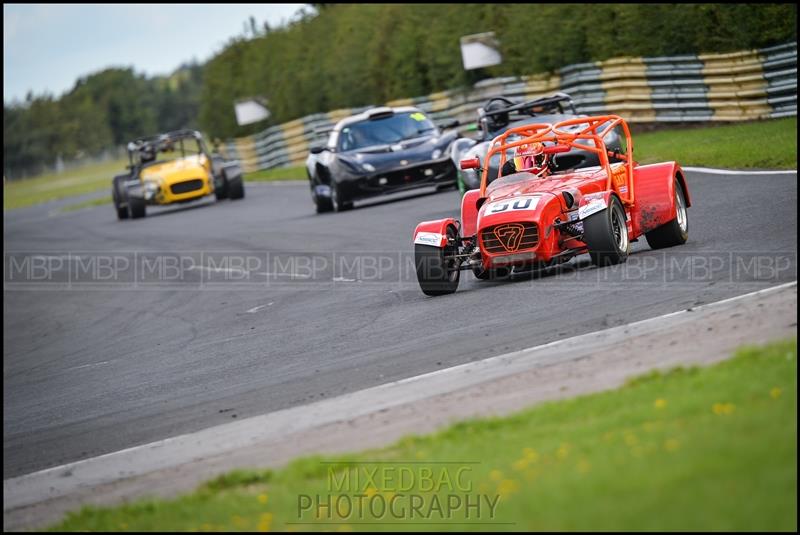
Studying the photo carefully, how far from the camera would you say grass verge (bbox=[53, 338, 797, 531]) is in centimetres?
481

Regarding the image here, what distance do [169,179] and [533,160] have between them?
63.4 ft

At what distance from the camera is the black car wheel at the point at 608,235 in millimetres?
11234

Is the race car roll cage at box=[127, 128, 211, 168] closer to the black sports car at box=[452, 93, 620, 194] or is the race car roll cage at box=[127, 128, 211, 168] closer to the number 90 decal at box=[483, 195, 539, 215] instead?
the black sports car at box=[452, 93, 620, 194]

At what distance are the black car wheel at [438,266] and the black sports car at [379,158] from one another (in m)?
9.93

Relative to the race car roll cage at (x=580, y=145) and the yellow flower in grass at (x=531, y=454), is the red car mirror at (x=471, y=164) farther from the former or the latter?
the yellow flower in grass at (x=531, y=454)

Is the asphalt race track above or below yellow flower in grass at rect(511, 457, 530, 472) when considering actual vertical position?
below

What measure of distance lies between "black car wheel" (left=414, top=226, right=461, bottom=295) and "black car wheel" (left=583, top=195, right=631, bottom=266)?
4.12ft

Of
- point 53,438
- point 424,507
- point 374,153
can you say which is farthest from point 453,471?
point 374,153

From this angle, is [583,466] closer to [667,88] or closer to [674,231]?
[674,231]

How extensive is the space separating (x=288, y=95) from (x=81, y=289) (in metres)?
27.8

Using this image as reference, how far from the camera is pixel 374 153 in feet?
74.0

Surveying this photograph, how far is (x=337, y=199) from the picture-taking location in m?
22.9

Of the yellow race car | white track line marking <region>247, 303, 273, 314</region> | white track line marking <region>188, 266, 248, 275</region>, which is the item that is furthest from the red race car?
the yellow race car

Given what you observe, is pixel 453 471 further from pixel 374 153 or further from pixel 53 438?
pixel 374 153
